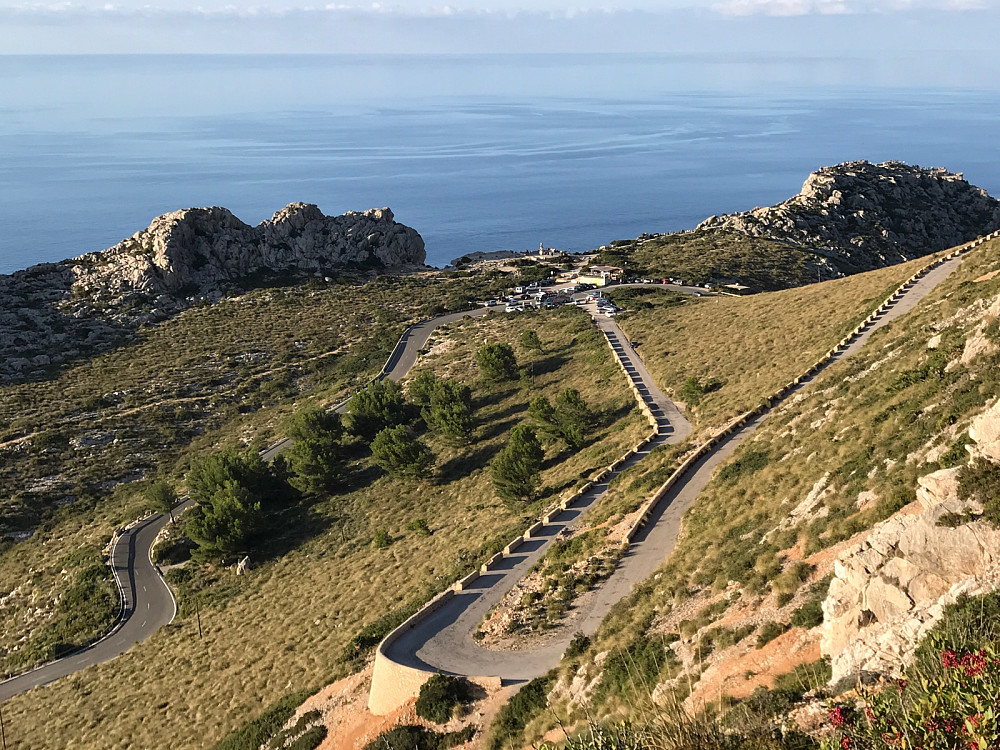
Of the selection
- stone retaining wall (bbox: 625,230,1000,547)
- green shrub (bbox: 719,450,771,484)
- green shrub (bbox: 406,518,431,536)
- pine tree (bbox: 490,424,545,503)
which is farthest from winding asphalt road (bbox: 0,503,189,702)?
green shrub (bbox: 719,450,771,484)

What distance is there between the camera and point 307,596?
3125 centimetres

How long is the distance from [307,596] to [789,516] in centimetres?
2065

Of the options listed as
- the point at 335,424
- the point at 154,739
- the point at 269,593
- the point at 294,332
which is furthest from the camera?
the point at 294,332

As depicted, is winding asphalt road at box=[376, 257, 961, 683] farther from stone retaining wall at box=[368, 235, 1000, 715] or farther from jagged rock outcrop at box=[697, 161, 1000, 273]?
jagged rock outcrop at box=[697, 161, 1000, 273]

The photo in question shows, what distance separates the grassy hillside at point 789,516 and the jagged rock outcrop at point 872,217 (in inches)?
2793

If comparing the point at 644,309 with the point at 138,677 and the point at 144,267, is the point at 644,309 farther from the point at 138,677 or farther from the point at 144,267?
the point at 144,267

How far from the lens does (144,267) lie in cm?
8388

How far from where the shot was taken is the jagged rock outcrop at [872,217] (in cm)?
9812

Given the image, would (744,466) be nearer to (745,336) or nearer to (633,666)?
(633,666)

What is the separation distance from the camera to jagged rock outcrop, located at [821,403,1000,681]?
10.9m

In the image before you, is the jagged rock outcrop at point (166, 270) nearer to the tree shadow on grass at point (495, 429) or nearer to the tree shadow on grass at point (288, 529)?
the tree shadow on grass at point (288, 529)

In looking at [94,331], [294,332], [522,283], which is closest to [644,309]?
[522,283]

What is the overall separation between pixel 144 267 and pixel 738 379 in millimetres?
71009

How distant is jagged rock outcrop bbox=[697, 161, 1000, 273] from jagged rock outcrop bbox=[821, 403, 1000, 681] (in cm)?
8365
